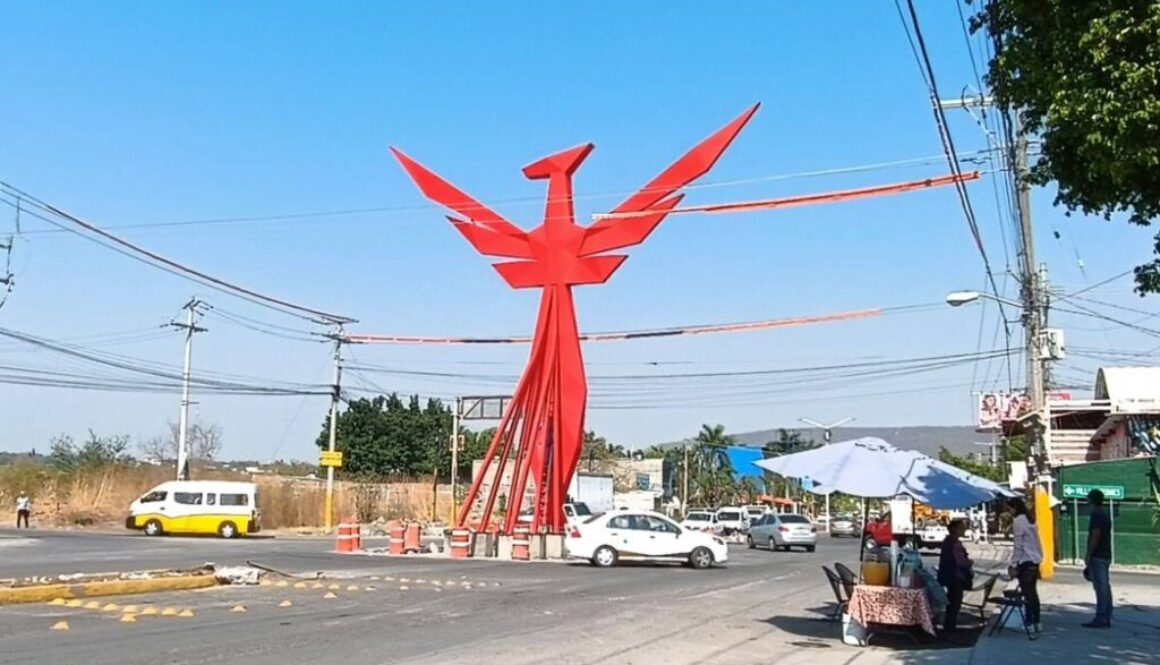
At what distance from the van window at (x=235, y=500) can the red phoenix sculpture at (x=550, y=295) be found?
16757 millimetres

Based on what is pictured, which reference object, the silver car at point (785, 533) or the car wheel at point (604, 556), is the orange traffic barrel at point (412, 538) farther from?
the silver car at point (785, 533)

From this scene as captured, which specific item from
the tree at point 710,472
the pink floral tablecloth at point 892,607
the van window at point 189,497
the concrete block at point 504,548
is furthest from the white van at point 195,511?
the tree at point 710,472

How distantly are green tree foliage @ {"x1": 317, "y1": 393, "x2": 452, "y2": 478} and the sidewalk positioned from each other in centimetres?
7688

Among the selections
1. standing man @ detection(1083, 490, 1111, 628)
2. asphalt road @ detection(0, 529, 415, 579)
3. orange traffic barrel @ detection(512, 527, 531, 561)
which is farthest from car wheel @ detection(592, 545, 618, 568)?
standing man @ detection(1083, 490, 1111, 628)

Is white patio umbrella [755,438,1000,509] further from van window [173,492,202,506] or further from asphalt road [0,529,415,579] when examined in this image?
van window [173,492,202,506]

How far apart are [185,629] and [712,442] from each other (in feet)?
334

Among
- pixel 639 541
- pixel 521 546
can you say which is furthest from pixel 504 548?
pixel 639 541

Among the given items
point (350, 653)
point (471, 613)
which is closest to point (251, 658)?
point (350, 653)

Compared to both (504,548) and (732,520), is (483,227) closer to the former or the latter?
(504,548)

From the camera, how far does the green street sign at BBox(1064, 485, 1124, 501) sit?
3678 centimetres

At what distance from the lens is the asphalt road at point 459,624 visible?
11.9 metres

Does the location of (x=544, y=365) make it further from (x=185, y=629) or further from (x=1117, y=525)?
(x=185, y=629)

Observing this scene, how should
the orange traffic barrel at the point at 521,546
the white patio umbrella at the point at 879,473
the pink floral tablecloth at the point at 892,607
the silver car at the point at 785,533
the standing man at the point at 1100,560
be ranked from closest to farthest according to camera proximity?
1. the pink floral tablecloth at the point at 892,607
2. the white patio umbrella at the point at 879,473
3. the standing man at the point at 1100,560
4. the orange traffic barrel at the point at 521,546
5. the silver car at the point at 785,533

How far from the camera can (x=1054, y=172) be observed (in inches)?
419
